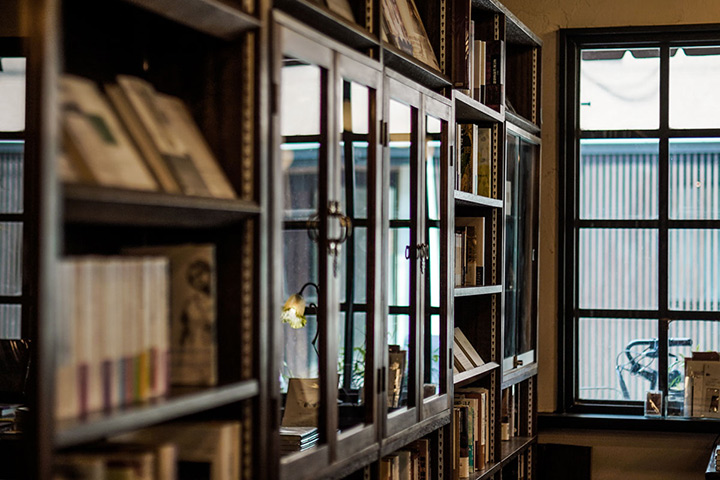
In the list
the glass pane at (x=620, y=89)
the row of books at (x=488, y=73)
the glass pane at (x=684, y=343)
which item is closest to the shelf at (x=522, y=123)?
the row of books at (x=488, y=73)

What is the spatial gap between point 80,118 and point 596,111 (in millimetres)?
4063

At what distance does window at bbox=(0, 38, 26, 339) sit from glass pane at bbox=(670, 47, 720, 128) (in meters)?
3.30

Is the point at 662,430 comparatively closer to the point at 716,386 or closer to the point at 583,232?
the point at 716,386

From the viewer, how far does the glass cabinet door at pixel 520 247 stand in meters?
4.37

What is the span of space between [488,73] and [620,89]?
1.30 metres

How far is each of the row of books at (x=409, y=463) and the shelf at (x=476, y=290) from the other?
0.60m

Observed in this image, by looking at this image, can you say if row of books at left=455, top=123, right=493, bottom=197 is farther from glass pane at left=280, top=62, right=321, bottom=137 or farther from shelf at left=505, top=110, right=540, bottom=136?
glass pane at left=280, top=62, right=321, bottom=137

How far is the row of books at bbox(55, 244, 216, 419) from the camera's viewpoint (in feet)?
4.99

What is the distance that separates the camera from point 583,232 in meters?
5.19

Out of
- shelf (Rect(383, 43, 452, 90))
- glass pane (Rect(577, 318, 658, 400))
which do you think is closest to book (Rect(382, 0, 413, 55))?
shelf (Rect(383, 43, 452, 90))

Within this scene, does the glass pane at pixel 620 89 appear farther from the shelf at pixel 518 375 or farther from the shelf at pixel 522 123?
the shelf at pixel 518 375

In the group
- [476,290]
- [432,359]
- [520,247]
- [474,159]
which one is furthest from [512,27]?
[432,359]

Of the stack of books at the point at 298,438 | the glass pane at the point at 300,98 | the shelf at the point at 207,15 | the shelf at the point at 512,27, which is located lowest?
the stack of books at the point at 298,438

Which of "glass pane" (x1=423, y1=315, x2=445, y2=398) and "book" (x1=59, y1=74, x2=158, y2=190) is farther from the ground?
"book" (x1=59, y1=74, x2=158, y2=190)
